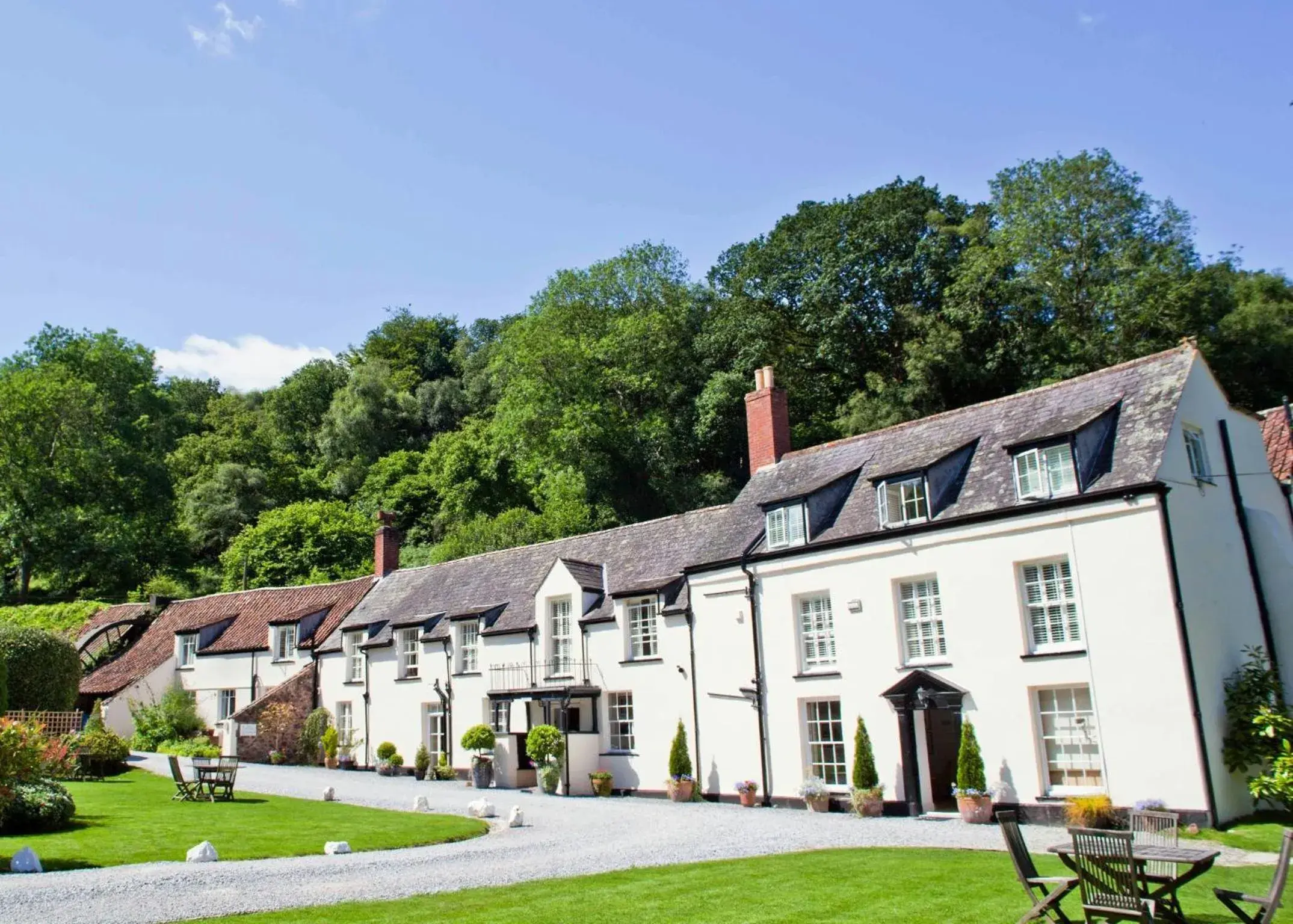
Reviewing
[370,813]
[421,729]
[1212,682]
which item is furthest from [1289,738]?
[421,729]

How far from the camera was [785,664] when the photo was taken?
23.0 m

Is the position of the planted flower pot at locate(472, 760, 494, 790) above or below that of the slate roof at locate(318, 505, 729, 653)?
below

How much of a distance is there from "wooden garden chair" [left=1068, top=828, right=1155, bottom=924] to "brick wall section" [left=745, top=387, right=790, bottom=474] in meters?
19.6

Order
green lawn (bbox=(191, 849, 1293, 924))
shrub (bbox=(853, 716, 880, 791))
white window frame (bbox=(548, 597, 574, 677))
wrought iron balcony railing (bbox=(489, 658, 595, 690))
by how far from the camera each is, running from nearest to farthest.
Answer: green lawn (bbox=(191, 849, 1293, 924))
shrub (bbox=(853, 716, 880, 791))
wrought iron balcony railing (bbox=(489, 658, 595, 690))
white window frame (bbox=(548, 597, 574, 677))

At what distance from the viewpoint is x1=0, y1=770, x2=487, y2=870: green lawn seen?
15184 mm

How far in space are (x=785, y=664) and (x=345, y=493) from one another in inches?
1971

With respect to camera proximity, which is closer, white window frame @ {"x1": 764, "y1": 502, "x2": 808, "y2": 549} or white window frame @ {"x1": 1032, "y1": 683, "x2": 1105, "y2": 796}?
white window frame @ {"x1": 1032, "y1": 683, "x2": 1105, "y2": 796}

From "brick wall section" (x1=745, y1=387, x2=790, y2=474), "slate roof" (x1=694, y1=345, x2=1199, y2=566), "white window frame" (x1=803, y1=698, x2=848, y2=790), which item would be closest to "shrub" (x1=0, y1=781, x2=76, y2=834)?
"slate roof" (x1=694, y1=345, x2=1199, y2=566)

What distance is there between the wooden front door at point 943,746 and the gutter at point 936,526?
3.85 m

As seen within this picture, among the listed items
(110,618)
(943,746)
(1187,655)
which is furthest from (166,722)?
(1187,655)

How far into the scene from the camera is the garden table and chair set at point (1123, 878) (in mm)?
8266

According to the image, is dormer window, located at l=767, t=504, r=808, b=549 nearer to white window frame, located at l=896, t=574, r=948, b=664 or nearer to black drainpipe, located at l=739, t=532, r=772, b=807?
black drainpipe, located at l=739, t=532, r=772, b=807

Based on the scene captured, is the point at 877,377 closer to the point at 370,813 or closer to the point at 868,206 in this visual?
the point at 868,206

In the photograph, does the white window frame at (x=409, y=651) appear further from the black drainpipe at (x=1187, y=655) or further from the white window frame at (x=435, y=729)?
the black drainpipe at (x=1187, y=655)
